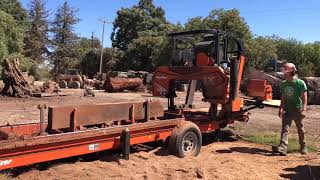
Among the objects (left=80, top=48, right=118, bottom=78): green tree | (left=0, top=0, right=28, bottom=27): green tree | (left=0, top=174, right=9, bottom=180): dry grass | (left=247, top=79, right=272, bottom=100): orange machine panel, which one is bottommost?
(left=0, top=174, right=9, bottom=180): dry grass

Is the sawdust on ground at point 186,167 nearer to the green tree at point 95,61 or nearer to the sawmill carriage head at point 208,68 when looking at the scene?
the sawmill carriage head at point 208,68

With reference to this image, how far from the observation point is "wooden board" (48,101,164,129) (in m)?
6.93

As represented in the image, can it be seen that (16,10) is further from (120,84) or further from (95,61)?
(120,84)

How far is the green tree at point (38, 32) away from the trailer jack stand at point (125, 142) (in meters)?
50.6

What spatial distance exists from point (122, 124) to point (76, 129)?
3.92ft

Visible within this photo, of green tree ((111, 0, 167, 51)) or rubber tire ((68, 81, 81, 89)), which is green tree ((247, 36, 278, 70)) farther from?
green tree ((111, 0, 167, 51))

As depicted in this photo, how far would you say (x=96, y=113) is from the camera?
7586mm

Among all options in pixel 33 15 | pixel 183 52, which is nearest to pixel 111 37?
pixel 33 15

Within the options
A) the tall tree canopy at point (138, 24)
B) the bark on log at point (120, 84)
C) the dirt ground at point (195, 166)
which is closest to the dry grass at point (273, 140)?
the dirt ground at point (195, 166)

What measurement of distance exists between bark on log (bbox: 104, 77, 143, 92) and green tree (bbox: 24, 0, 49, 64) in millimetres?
29297

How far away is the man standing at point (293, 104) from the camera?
364 inches

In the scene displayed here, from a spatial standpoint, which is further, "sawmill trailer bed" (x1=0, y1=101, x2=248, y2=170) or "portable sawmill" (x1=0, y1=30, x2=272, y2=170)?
"portable sawmill" (x1=0, y1=30, x2=272, y2=170)

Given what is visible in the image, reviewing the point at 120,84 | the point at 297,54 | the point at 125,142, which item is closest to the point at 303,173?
the point at 125,142

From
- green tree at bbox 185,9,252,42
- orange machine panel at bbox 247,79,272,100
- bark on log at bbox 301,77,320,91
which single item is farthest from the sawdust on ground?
green tree at bbox 185,9,252,42
